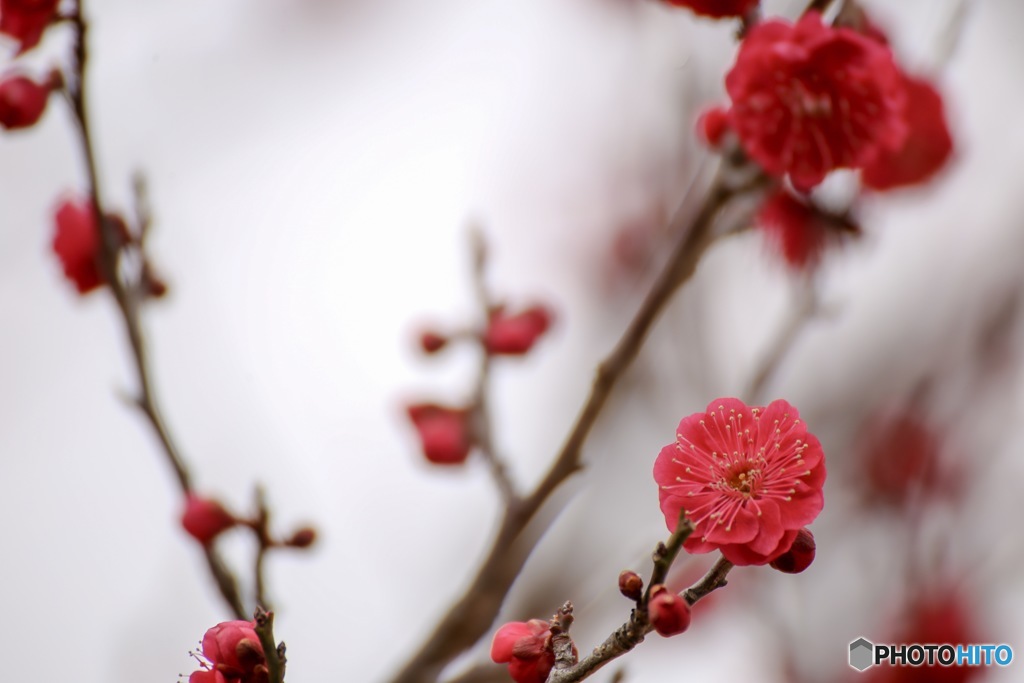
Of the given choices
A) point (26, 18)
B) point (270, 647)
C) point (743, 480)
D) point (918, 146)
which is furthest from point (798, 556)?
point (26, 18)

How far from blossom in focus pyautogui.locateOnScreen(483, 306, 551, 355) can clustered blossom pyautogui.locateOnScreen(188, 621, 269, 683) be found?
1.77 feet

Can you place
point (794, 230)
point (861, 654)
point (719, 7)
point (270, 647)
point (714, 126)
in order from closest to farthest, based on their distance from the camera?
point (270, 647)
point (719, 7)
point (714, 126)
point (794, 230)
point (861, 654)

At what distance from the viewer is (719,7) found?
0.70 metres

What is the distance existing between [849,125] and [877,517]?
3.28ft

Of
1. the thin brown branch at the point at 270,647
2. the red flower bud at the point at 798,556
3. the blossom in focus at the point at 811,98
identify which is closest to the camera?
the thin brown branch at the point at 270,647

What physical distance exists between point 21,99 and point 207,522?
46 cm

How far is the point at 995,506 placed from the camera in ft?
4.88

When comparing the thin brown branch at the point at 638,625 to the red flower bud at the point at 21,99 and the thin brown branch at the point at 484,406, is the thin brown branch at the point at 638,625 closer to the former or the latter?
the thin brown branch at the point at 484,406

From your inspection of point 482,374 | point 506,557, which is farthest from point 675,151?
point 506,557

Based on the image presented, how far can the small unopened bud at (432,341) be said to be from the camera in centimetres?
111

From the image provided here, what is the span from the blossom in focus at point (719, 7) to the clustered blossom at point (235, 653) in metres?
0.60

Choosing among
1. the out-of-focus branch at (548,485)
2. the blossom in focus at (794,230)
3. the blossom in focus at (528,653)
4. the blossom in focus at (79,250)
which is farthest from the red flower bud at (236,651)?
the blossom in focus at (794,230)

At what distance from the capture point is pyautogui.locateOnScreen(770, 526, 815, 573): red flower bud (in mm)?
524

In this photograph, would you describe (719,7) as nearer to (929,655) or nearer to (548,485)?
(548,485)
